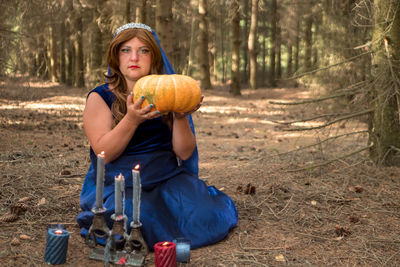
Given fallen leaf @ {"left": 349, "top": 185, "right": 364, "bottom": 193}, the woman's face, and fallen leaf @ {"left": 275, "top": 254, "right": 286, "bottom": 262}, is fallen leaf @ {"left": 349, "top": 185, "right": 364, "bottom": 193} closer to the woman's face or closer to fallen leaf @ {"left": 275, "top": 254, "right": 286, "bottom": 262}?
fallen leaf @ {"left": 275, "top": 254, "right": 286, "bottom": 262}

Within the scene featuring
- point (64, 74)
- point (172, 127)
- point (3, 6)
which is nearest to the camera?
point (172, 127)

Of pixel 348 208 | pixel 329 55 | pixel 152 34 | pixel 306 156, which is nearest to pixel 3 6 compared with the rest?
pixel 152 34

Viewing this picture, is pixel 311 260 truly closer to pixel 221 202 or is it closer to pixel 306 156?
pixel 221 202

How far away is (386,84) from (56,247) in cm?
406

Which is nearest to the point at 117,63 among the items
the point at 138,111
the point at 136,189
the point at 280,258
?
the point at 138,111

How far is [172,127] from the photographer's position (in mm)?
3455

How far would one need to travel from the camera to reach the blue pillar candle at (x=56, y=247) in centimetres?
266

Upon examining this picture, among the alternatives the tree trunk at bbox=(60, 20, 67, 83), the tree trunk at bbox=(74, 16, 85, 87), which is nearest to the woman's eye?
the tree trunk at bbox=(74, 16, 85, 87)

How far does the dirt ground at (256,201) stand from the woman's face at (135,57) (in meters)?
1.39

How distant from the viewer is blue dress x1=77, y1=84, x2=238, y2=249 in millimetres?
3072

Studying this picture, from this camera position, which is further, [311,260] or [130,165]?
[130,165]

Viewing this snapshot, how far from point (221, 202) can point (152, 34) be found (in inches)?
60.5

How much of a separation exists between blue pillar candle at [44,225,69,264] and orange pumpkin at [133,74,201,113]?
104cm

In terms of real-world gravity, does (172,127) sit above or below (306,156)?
above
